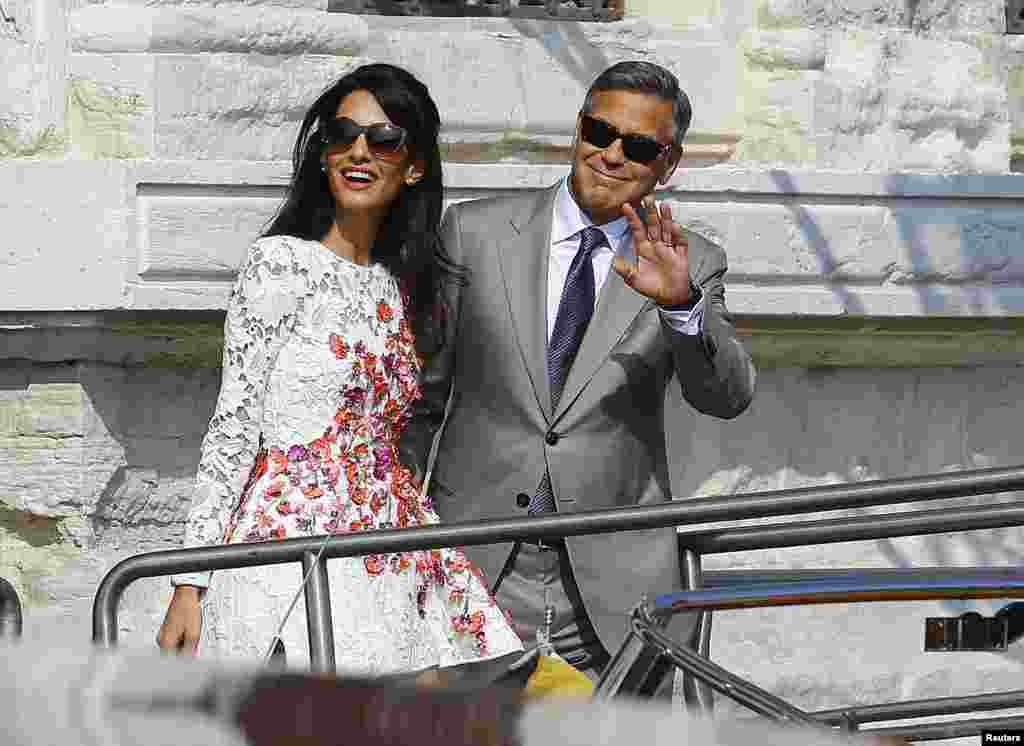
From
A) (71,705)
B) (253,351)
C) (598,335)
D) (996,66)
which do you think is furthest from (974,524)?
(996,66)

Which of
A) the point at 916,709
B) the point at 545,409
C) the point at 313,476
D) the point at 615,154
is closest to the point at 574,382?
the point at 545,409

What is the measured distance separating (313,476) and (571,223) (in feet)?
2.30

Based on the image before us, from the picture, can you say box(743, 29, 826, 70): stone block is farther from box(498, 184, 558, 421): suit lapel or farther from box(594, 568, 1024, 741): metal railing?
box(594, 568, 1024, 741): metal railing

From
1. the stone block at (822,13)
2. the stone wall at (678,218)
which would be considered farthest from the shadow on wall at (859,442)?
the stone block at (822,13)

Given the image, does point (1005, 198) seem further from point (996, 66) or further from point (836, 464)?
point (836, 464)

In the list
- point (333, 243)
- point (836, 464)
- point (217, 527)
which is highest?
point (333, 243)

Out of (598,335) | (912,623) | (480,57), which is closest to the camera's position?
(598,335)

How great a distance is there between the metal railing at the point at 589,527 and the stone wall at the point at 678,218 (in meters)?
1.49

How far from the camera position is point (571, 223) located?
3.66 m

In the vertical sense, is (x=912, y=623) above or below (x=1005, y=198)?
below

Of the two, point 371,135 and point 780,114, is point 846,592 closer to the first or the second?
point 371,135

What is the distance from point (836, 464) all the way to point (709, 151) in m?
0.84

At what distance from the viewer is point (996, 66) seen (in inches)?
206

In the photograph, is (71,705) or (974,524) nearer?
(71,705)
